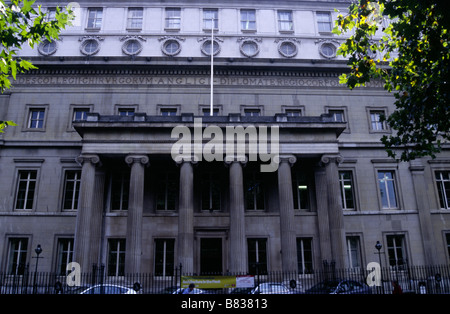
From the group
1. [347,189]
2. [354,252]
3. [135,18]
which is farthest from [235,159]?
[135,18]

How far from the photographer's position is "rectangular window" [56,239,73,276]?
84.6 ft

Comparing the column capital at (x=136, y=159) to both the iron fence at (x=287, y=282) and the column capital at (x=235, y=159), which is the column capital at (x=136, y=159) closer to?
the column capital at (x=235, y=159)

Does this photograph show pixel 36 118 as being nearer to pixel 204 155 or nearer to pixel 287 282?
pixel 204 155

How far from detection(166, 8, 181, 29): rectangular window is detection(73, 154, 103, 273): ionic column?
49.0 feet

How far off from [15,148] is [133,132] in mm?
10801

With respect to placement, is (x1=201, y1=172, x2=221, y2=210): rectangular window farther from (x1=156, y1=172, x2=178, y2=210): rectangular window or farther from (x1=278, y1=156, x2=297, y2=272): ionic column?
(x1=278, y1=156, x2=297, y2=272): ionic column

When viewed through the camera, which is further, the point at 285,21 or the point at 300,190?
the point at 285,21

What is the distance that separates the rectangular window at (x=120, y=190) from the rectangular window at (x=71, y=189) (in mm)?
2757

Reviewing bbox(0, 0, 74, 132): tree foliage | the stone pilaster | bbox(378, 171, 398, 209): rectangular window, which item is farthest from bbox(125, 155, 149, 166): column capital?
the stone pilaster

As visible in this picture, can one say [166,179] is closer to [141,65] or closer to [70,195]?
[70,195]

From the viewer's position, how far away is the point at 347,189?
2859cm

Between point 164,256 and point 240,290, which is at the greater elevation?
point 164,256

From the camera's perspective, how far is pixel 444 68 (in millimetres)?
13188

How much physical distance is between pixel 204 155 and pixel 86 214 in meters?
8.31
